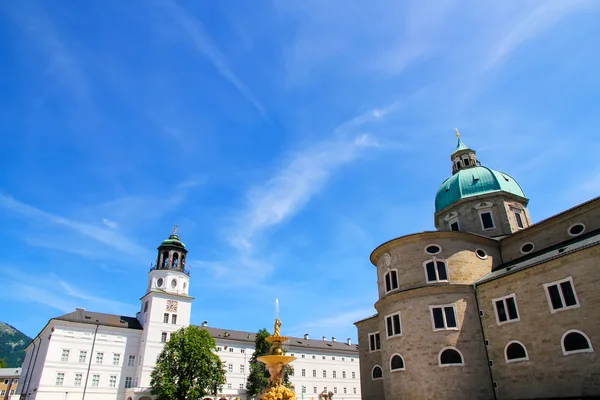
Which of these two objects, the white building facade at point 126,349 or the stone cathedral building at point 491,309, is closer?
the stone cathedral building at point 491,309

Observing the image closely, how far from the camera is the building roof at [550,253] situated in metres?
21.4

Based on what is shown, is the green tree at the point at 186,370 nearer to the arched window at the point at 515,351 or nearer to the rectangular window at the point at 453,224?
the rectangular window at the point at 453,224

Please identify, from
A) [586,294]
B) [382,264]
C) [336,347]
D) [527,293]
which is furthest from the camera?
[336,347]

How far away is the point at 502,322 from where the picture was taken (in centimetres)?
2367

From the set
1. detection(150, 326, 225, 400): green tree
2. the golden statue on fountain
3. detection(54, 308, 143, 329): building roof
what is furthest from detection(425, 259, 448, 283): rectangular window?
detection(54, 308, 143, 329): building roof

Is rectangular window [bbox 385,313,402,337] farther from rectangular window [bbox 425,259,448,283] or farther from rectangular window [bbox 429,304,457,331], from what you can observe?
rectangular window [bbox 425,259,448,283]

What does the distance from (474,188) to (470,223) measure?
3516 mm

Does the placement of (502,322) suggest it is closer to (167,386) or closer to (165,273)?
(167,386)

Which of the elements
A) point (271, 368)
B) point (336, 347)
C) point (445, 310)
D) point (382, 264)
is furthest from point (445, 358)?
point (336, 347)

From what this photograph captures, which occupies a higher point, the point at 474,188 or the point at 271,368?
the point at 474,188

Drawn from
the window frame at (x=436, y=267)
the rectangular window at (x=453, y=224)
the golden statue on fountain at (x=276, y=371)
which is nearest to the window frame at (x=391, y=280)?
the window frame at (x=436, y=267)

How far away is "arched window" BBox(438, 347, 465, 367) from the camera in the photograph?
23.9 m

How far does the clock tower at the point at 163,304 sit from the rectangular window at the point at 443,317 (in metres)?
36.0

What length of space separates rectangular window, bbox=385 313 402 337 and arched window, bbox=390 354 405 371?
1472 millimetres
